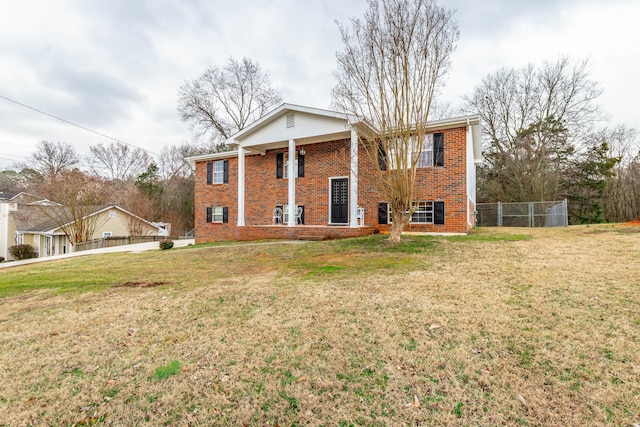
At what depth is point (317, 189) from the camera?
15.2 m

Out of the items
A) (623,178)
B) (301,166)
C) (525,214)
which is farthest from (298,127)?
(623,178)

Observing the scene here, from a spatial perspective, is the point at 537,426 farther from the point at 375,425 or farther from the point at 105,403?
the point at 105,403

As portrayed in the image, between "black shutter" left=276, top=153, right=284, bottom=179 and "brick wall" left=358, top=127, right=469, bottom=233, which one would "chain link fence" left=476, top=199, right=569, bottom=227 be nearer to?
"brick wall" left=358, top=127, right=469, bottom=233

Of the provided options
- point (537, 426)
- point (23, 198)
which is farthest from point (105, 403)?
point (23, 198)

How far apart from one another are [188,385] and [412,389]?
6.48 feet

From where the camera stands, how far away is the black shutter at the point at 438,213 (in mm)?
12281

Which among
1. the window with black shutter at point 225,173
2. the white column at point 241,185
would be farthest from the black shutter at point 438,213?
the window with black shutter at point 225,173

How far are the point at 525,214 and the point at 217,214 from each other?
66.1 feet

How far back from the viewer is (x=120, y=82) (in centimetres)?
1988

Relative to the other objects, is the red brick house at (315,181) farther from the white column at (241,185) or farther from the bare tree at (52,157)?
the bare tree at (52,157)

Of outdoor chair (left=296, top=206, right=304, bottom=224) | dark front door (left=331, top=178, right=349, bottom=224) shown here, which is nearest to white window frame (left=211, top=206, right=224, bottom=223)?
outdoor chair (left=296, top=206, right=304, bottom=224)

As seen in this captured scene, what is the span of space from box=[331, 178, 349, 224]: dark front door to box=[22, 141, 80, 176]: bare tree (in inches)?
1398

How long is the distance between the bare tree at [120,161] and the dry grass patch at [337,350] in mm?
35787

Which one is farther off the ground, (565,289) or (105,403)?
(565,289)
